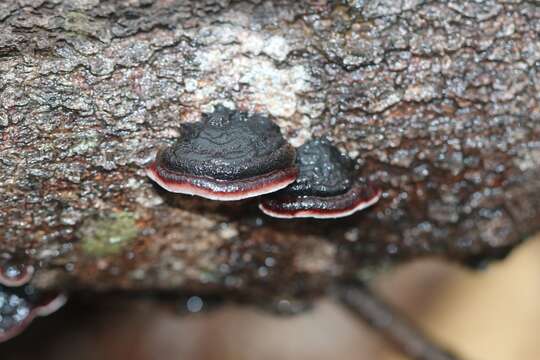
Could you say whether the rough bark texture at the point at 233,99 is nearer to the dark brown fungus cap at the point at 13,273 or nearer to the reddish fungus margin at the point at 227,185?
the dark brown fungus cap at the point at 13,273

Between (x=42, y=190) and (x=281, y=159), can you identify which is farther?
(x=42, y=190)

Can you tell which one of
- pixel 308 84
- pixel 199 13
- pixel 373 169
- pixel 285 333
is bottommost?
pixel 285 333

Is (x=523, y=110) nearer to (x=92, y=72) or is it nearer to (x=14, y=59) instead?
(x=92, y=72)

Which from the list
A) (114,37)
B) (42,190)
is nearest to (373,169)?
(114,37)

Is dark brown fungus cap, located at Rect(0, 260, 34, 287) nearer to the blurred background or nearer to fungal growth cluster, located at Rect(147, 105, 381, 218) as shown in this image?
fungal growth cluster, located at Rect(147, 105, 381, 218)

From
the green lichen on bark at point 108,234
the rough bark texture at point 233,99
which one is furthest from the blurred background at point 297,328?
the rough bark texture at point 233,99

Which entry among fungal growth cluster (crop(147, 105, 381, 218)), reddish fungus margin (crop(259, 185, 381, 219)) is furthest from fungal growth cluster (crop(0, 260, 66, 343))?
reddish fungus margin (crop(259, 185, 381, 219))
